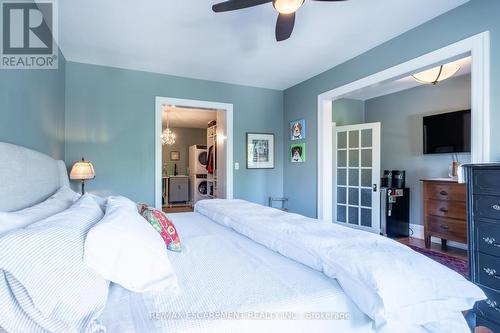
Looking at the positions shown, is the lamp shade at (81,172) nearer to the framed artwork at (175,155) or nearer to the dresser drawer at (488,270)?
the dresser drawer at (488,270)

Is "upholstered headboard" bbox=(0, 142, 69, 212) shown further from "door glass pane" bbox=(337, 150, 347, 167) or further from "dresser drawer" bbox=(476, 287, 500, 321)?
"door glass pane" bbox=(337, 150, 347, 167)

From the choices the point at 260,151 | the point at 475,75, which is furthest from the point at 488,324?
the point at 260,151

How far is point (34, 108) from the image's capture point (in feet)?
6.66

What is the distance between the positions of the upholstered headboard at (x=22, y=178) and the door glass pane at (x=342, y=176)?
3.95m

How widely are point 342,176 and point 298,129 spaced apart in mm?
1155

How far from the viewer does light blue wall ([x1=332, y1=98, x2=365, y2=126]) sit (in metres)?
4.74

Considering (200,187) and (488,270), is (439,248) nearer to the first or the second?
(488,270)

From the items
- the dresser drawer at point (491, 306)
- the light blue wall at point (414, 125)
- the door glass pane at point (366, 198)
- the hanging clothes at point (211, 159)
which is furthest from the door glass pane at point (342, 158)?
the dresser drawer at point (491, 306)

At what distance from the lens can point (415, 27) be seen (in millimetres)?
2498

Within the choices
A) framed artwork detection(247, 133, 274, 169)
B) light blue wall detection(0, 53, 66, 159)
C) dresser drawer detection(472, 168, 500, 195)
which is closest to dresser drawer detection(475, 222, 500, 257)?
dresser drawer detection(472, 168, 500, 195)

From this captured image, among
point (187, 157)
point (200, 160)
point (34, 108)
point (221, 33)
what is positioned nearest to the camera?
point (34, 108)

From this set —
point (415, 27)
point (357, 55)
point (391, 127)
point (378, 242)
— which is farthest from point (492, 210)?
point (391, 127)

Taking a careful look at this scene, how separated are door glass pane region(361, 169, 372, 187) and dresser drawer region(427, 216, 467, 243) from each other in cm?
89

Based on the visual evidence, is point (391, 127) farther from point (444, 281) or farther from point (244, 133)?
point (444, 281)
